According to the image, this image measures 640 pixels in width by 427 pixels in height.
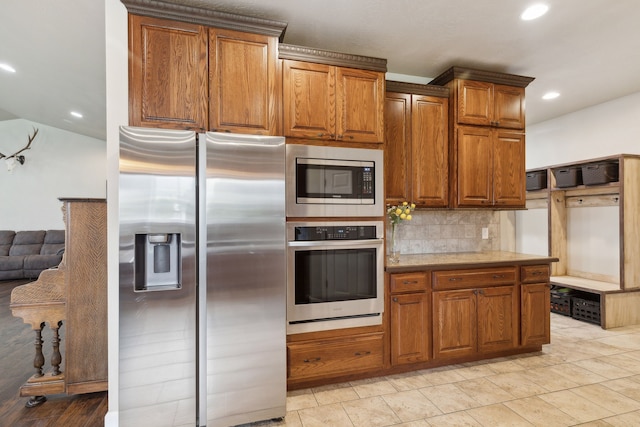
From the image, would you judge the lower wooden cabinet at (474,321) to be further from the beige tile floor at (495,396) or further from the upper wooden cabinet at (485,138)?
the upper wooden cabinet at (485,138)

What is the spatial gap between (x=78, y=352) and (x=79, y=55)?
273 centimetres

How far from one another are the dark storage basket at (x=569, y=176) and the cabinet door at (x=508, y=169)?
1.59m

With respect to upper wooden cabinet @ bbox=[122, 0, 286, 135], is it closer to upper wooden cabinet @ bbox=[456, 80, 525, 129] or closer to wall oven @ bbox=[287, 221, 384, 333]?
wall oven @ bbox=[287, 221, 384, 333]

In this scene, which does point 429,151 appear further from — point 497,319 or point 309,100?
point 497,319

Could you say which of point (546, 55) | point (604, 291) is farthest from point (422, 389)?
point (546, 55)

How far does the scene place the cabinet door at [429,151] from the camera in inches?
119

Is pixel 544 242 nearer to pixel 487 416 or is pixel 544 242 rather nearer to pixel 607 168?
pixel 607 168

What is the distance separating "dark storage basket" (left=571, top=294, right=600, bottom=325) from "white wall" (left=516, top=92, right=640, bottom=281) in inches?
19.0

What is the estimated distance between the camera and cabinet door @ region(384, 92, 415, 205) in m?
2.93

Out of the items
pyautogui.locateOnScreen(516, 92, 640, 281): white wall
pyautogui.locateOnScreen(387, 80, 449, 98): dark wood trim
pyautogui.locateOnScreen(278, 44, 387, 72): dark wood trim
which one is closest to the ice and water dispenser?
pyautogui.locateOnScreen(278, 44, 387, 72): dark wood trim

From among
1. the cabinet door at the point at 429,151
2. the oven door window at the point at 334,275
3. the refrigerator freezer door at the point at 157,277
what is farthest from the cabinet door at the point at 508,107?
the refrigerator freezer door at the point at 157,277

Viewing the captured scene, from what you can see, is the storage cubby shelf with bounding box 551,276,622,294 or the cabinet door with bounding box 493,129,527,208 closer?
the cabinet door with bounding box 493,129,527,208

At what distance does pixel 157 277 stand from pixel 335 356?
141cm

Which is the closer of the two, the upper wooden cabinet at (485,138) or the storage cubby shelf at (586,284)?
the upper wooden cabinet at (485,138)
